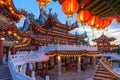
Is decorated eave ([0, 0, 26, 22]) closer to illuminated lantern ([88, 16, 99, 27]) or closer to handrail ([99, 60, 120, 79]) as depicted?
handrail ([99, 60, 120, 79])

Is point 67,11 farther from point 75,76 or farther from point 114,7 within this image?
point 75,76

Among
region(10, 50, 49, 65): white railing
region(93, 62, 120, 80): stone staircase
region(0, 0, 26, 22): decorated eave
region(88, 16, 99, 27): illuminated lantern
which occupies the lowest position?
region(93, 62, 120, 80): stone staircase

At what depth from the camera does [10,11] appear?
658 inches

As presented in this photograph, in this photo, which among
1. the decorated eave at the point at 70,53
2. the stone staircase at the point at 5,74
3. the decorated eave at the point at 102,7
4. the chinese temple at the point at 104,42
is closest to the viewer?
the decorated eave at the point at 102,7

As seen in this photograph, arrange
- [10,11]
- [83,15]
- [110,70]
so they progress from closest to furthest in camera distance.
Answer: [83,15]
[110,70]
[10,11]

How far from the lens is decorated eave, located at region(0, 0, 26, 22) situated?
15.7 metres

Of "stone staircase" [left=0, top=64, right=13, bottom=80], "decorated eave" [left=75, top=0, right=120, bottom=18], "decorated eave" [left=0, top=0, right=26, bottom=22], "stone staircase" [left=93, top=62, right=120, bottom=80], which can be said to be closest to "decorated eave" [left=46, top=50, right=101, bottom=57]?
"decorated eave" [left=0, top=0, right=26, bottom=22]

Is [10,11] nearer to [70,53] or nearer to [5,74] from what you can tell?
[5,74]

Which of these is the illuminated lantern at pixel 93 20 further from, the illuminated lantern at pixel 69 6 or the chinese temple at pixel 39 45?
the illuminated lantern at pixel 69 6

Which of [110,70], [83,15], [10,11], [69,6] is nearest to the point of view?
[69,6]

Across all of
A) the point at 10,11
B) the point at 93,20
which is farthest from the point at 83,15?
the point at 10,11

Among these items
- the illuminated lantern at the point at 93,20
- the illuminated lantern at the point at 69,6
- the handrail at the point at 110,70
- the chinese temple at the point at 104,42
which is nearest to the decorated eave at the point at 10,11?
the handrail at the point at 110,70

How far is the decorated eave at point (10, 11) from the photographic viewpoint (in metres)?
15.7

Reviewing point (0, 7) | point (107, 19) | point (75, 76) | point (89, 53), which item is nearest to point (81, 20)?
point (107, 19)
